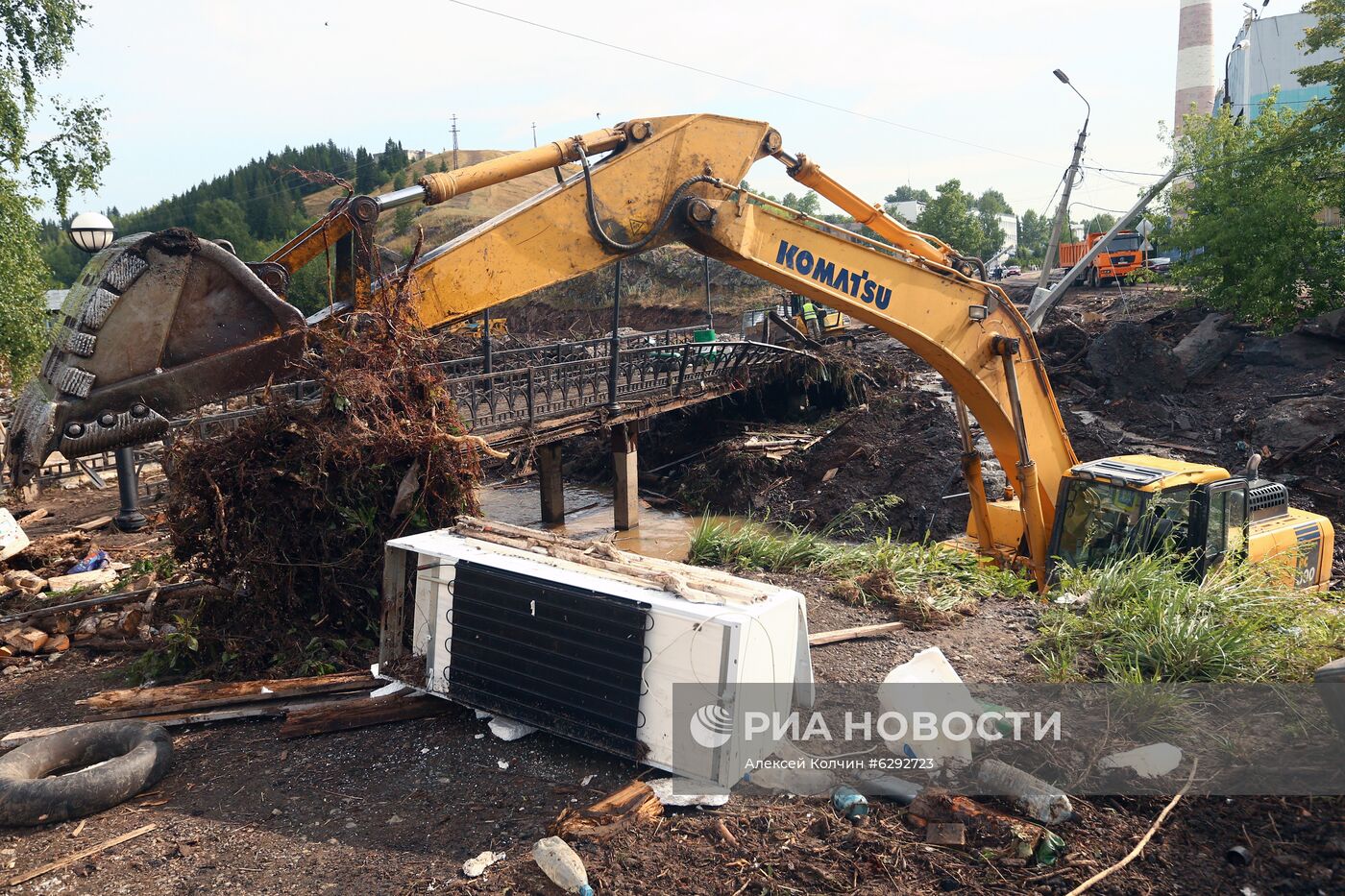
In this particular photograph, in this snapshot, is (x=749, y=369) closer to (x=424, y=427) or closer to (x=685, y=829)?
(x=424, y=427)

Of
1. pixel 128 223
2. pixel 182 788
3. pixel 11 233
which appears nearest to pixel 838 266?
pixel 182 788

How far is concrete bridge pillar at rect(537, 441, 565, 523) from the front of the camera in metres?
18.8

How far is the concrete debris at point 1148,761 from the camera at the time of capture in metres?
4.80

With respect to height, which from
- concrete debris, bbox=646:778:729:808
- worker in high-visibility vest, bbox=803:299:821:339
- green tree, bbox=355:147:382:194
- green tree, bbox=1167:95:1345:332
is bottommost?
concrete debris, bbox=646:778:729:808

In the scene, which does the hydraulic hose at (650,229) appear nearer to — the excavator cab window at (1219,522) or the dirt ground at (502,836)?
the dirt ground at (502,836)

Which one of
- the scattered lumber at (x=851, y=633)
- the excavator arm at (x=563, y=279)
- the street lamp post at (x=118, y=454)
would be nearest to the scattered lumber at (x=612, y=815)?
the scattered lumber at (x=851, y=633)

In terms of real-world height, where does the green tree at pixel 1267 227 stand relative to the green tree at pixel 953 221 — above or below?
below

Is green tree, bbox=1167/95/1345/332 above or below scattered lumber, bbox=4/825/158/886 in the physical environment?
above

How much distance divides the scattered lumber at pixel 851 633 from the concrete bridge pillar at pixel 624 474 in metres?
12.1

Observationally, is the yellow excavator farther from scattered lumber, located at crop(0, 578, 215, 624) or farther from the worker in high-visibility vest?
the worker in high-visibility vest

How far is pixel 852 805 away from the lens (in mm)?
4617

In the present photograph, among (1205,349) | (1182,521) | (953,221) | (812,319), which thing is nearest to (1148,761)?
(1182,521)

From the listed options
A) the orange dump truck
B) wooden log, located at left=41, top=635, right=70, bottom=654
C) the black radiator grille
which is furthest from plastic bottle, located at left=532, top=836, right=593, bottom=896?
the orange dump truck

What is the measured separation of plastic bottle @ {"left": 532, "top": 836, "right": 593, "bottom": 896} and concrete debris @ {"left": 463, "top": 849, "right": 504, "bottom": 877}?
23cm
